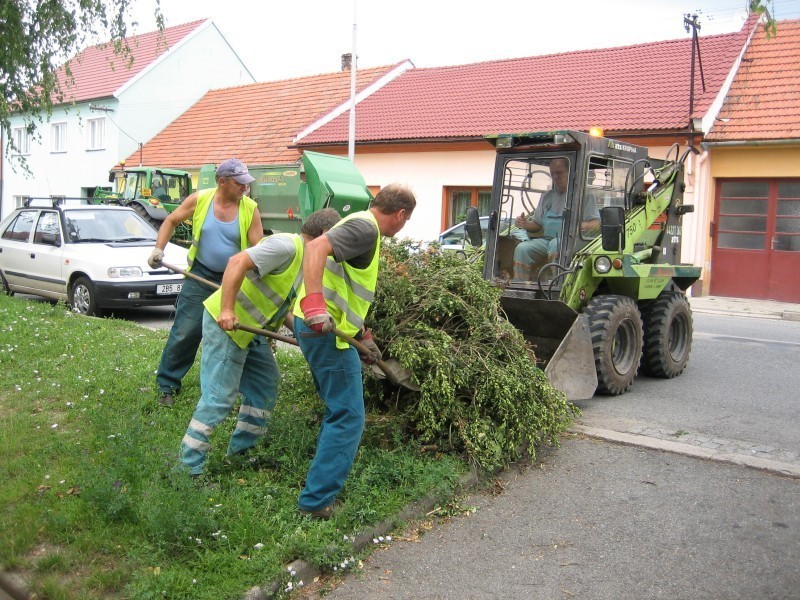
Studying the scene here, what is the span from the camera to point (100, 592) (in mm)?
3389

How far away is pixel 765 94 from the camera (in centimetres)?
1773

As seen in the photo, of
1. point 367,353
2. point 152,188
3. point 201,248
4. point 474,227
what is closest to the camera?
point 367,353

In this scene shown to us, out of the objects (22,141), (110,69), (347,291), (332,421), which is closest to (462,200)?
(110,69)

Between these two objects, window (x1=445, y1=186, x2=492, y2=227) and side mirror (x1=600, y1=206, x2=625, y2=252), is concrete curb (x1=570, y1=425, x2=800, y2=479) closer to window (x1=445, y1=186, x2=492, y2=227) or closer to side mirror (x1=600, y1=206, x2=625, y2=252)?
side mirror (x1=600, y1=206, x2=625, y2=252)

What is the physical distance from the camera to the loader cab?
24.2 ft

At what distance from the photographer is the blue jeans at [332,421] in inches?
159

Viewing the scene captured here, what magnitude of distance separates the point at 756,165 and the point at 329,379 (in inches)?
614

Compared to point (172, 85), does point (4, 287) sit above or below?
below

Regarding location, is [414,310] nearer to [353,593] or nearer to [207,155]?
[353,593]

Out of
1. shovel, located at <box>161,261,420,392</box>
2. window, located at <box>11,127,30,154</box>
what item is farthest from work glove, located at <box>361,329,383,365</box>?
window, located at <box>11,127,30,154</box>

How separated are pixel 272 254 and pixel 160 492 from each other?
52.8 inches

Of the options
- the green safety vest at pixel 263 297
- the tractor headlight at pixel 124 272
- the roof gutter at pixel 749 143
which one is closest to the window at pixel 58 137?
the tractor headlight at pixel 124 272

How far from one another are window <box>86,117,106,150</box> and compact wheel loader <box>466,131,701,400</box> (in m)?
27.9

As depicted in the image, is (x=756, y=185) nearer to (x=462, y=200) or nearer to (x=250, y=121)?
(x=462, y=200)
